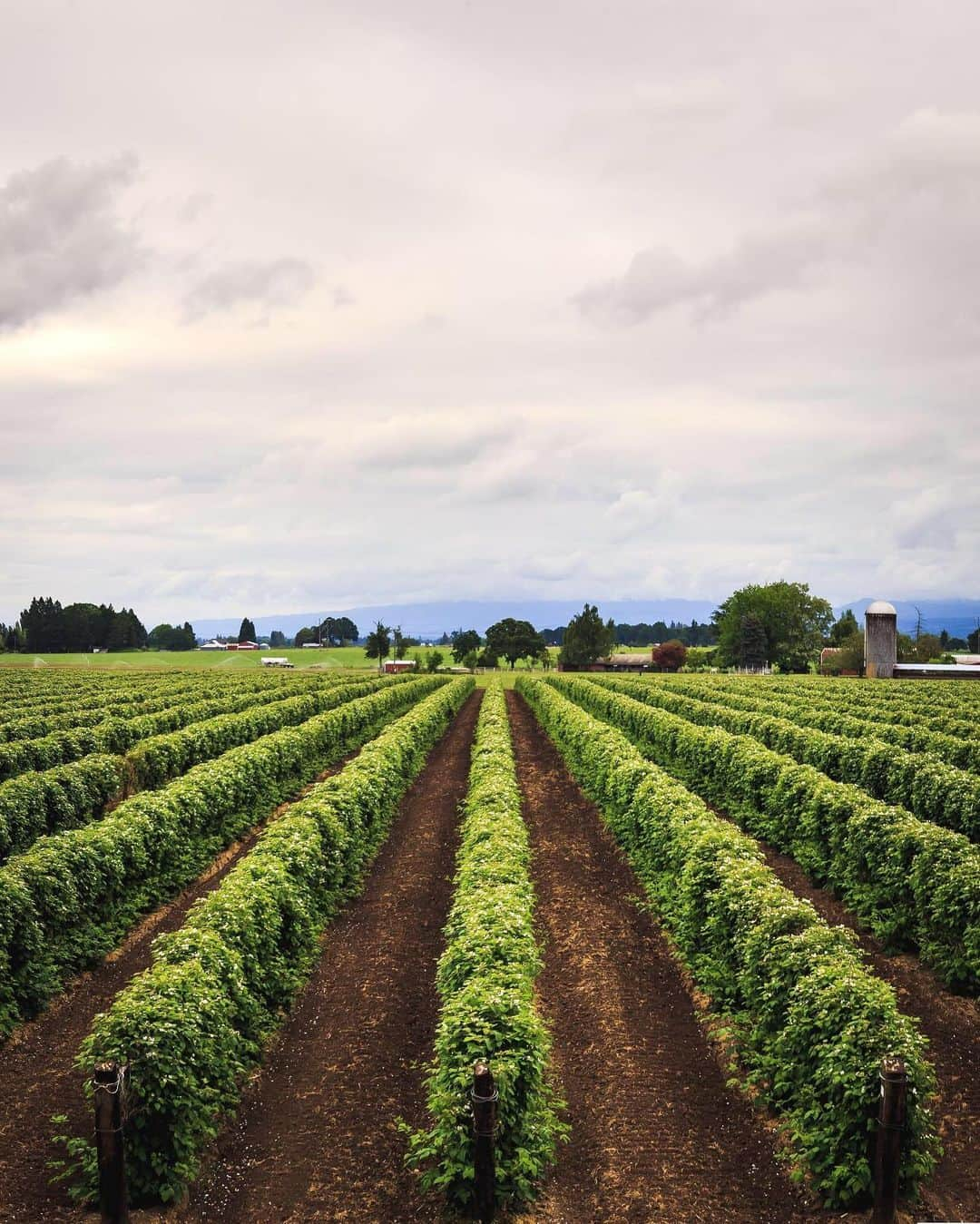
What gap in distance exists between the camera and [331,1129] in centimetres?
1067

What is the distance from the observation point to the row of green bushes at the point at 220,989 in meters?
9.40

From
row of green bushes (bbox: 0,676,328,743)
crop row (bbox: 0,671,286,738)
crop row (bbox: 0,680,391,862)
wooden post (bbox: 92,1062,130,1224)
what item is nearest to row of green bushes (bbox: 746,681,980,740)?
crop row (bbox: 0,680,391,862)

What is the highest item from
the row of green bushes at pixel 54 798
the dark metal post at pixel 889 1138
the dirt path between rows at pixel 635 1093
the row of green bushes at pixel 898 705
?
the row of green bushes at pixel 898 705

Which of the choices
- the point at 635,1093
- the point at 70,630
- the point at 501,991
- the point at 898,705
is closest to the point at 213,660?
the point at 70,630

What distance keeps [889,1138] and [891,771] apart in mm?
16924

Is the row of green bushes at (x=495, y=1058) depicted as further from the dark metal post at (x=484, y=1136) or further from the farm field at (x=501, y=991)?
the dark metal post at (x=484, y=1136)

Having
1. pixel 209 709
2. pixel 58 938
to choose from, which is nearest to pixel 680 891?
pixel 58 938

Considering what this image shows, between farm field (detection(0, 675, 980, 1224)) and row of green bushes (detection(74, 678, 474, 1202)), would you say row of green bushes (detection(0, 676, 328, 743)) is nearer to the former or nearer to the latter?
farm field (detection(0, 675, 980, 1224))

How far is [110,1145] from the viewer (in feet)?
28.5

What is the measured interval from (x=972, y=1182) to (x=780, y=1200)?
2036 millimetres

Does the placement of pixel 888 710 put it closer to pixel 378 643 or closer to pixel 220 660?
pixel 378 643

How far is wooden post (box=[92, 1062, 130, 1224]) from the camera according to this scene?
8672 mm

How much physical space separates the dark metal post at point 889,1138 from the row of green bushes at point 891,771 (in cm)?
1352

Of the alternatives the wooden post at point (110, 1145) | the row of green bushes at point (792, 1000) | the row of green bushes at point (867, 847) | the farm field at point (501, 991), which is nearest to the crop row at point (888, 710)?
the farm field at point (501, 991)
